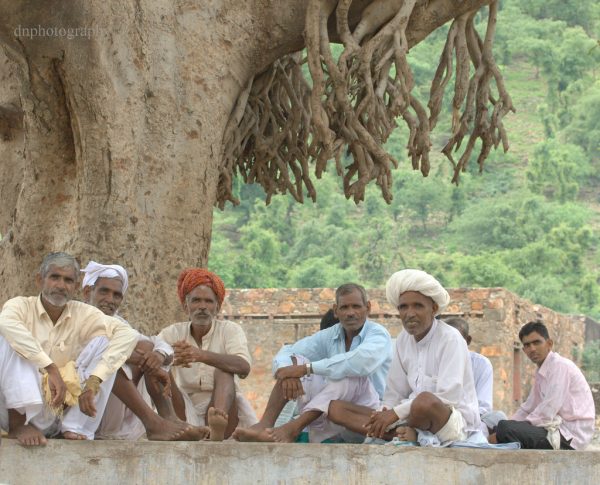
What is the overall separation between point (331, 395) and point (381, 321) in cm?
1278

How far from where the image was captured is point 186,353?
632cm

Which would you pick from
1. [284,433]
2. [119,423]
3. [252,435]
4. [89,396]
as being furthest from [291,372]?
[89,396]

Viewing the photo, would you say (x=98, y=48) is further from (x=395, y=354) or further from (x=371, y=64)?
(x=395, y=354)

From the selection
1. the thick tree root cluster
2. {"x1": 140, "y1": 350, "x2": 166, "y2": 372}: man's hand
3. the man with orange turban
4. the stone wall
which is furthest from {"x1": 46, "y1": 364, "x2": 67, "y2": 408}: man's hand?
the stone wall

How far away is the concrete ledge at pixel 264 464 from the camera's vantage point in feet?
18.6

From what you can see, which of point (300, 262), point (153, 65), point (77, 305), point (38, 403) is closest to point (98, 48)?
point (153, 65)

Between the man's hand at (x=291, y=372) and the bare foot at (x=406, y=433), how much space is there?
0.64m

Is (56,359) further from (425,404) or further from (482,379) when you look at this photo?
(482,379)

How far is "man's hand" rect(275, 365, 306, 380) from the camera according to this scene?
6.35 metres

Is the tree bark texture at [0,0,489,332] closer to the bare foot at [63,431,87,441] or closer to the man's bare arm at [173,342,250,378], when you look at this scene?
the man's bare arm at [173,342,250,378]

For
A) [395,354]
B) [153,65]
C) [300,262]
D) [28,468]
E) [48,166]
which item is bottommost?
[300,262]

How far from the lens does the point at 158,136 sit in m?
7.67

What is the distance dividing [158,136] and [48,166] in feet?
2.34

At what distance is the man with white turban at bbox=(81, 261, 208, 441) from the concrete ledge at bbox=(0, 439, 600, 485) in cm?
30
